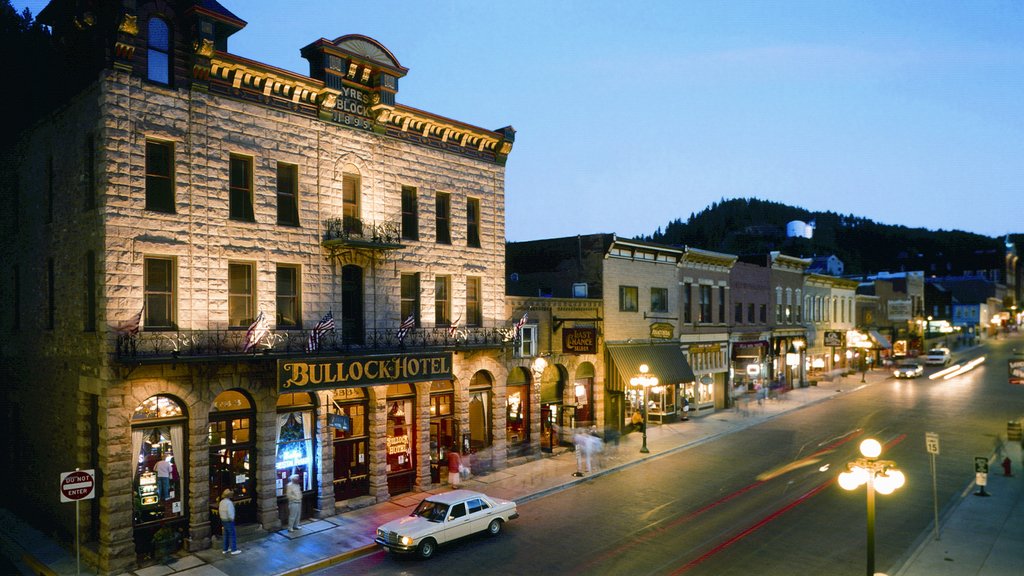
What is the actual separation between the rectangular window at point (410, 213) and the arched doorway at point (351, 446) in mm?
6235

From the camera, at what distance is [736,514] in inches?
813

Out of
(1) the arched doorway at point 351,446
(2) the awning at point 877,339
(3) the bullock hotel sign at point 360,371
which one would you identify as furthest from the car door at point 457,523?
(2) the awning at point 877,339

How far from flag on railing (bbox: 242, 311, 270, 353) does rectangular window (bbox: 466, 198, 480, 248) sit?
10.1m

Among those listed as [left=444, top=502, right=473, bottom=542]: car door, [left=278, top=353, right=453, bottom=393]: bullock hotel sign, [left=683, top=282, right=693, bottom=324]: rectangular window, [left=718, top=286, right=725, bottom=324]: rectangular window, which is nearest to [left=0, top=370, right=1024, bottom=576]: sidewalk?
[left=444, top=502, right=473, bottom=542]: car door

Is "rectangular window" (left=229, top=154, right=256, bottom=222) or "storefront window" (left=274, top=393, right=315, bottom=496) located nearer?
"rectangular window" (left=229, top=154, right=256, bottom=222)

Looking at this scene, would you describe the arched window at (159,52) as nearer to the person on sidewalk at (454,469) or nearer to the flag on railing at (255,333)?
the flag on railing at (255,333)

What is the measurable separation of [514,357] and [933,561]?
16539 millimetres

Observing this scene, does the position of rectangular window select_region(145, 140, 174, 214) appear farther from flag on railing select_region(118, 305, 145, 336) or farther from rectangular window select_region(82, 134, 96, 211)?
flag on railing select_region(118, 305, 145, 336)

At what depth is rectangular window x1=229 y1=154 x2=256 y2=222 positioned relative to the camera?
65.8 feet

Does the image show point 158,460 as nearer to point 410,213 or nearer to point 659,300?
point 410,213

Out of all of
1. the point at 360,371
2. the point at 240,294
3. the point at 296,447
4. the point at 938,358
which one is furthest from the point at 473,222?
the point at 938,358

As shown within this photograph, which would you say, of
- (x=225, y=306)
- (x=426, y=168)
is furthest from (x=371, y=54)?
(x=225, y=306)

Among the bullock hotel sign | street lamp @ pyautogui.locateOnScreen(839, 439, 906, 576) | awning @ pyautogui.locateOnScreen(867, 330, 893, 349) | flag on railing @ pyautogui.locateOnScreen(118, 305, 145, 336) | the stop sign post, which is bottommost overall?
awning @ pyautogui.locateOnScreen(867, 330, 893, 349)

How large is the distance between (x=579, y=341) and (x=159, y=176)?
740 inches
